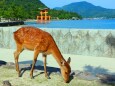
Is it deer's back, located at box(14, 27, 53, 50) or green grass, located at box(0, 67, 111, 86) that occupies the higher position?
deer's back, located at box(14, 27, 53, 50)

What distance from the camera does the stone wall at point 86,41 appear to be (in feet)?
46.4

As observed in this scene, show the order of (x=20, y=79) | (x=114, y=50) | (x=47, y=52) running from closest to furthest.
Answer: (x=47, y=52) → (x=20, y=79) → (x=114, y=50)

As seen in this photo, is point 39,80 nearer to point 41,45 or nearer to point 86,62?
point 41,45

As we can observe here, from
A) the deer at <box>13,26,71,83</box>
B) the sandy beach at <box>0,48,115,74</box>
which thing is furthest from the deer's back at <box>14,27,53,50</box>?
the sandy beach at <box>0,48,115,74</box>

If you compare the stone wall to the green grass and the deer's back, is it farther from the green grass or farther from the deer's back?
the deer's back

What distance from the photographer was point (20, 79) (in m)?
9.16

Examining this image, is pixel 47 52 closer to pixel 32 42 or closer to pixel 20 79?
pixel 32 42

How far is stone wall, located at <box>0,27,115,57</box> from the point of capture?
14133 millimetres

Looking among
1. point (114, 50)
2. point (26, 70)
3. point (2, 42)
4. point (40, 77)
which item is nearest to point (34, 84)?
point (40, 77)

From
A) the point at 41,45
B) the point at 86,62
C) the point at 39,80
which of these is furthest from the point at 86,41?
the point at 41,45

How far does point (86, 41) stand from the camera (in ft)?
48.8

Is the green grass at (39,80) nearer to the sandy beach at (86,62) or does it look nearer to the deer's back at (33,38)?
the deer's back at (33,38)

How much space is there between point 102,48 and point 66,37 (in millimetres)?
2015

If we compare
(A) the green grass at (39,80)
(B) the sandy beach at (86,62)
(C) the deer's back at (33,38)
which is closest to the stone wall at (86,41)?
(B) the sandy beach at (86,62)
